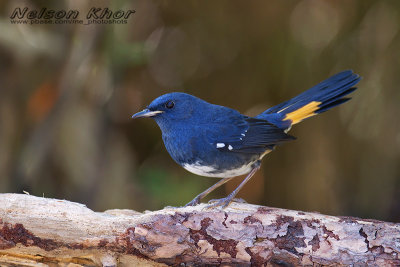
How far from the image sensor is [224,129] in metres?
3.65

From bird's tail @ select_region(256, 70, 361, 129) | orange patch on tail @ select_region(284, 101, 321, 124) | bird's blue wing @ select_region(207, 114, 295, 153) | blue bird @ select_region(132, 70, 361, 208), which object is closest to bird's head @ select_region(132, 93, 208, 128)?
blue bird @ select_region(132, 70, 361, 208)

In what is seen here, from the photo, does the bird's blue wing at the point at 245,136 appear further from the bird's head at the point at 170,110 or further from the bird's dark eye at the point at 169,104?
the bird's dark eye at the point at 169,104

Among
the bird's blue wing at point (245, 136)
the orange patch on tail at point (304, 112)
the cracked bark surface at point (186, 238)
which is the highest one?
the orange patch on tail at point (304, 112)

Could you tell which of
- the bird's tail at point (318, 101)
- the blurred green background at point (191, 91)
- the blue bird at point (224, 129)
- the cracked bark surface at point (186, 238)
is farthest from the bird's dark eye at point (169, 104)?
the blurred green background at point (191, 91)

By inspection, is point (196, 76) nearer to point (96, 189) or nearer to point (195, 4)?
point (195, 4)

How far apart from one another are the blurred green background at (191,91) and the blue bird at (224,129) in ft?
5.13

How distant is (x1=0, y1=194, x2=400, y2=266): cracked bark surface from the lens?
2.81 m

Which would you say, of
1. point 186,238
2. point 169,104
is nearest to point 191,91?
point 169,104

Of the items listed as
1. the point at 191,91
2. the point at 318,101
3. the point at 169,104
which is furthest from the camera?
the point at 191,91

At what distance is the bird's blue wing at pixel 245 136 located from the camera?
3.56 metres

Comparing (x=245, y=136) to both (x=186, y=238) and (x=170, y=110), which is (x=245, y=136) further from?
(x=186, y=238)

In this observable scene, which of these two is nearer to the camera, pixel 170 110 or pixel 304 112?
pixel 170 110

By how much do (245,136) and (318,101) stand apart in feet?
2.25

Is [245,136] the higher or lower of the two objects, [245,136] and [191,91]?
the lower
